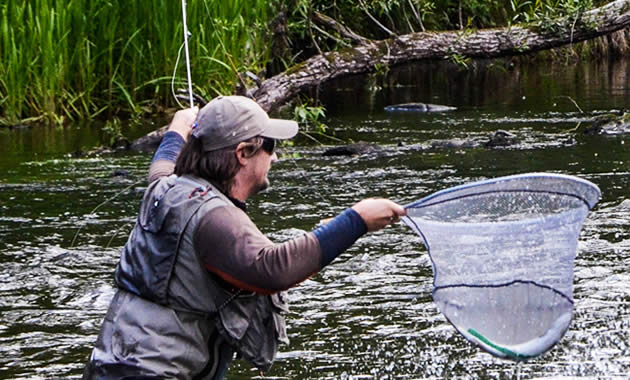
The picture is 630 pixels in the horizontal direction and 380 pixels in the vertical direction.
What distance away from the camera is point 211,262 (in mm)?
3354

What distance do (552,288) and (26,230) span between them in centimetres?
501

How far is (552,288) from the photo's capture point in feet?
12.0

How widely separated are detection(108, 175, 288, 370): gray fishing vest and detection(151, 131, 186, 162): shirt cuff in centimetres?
68

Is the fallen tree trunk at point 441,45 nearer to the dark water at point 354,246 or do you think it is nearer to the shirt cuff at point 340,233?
the dark water at point 354,246

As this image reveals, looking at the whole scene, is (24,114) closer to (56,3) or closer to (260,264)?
(56,3)

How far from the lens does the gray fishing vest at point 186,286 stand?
3.41 metres

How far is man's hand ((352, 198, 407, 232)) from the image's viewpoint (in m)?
3.30

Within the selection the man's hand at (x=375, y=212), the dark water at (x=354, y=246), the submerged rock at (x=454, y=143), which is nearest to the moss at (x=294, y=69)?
the dark water at (x=354, y=246)

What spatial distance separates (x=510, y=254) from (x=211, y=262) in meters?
0.93

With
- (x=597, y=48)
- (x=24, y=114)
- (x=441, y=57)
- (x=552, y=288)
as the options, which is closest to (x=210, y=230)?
(x=552, y=288)

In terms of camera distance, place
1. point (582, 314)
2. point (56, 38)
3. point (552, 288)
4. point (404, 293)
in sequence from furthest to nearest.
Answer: point (56, 38) < point (404, 293) < point (582, 314) < point (552, 288)

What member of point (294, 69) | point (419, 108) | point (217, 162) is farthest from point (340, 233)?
point (419, 108)

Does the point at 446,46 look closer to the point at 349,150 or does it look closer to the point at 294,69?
the point at 294,69

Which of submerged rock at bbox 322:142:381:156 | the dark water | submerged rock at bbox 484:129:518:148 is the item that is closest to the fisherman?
the dark water
